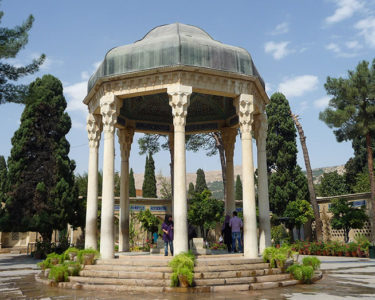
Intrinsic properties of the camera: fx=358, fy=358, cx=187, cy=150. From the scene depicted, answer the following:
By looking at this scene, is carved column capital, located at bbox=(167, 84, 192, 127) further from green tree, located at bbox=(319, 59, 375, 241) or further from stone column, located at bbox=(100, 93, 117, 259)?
green tree, located at bbox=(319, 59, 375, 241)

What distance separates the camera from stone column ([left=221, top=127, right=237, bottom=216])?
1672 cm

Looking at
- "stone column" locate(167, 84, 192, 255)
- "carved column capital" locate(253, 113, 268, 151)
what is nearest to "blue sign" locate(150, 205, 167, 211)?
"carved column capital" locate(253, 113, 268, 151)

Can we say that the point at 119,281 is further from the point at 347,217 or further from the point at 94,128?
the point at 347,217

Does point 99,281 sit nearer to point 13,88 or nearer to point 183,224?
point 183,224

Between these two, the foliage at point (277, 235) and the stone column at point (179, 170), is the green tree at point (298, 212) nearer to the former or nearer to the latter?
the foliage at point (277, 235)

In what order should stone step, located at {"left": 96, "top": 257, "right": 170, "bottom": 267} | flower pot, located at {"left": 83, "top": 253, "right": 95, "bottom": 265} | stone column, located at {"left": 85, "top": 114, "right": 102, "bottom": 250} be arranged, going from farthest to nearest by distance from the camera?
stone column, located at {"left": 85, "top": 114, "right": 102, "bottom": 250} < flower pot, located at {"left": 83, "top": 253, "right": 95, "bottom": 265} < stone step, located at {"left": 96, "top": 257, "right": 170, "bottom": 267}

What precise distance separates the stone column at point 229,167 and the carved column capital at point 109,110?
6405 mm

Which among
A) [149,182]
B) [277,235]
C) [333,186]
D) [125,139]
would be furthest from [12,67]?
[333,186]

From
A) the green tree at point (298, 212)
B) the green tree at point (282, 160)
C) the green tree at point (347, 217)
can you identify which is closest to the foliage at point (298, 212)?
the green tree at point (298, 212)

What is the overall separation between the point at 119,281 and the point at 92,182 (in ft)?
16.8

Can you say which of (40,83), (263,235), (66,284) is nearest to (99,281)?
(66,284)

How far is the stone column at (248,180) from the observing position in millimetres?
11578

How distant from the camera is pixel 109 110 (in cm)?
1251

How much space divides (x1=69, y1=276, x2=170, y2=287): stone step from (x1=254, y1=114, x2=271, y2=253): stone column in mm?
5666
